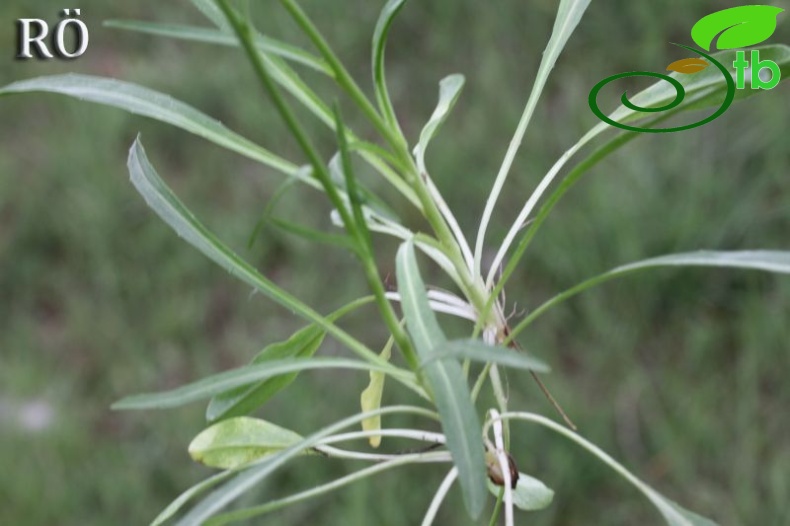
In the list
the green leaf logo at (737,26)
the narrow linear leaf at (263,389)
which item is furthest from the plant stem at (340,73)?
the green leaf logo at (737,26)

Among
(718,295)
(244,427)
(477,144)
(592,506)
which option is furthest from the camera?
(477,144)

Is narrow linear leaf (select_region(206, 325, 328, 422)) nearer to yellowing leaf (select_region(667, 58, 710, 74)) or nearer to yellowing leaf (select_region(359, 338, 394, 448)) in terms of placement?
yellowing leaf (select_region(359, 338, 394, 448))

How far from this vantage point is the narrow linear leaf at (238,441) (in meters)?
0.61

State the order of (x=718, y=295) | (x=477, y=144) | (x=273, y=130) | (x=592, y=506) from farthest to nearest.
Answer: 1. (x=273, y=130)
2. (x=477, y=144)
3. (x=718, y=295)
4. (x=592, y=506)

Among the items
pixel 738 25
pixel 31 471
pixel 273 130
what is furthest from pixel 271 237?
pixel 738 25

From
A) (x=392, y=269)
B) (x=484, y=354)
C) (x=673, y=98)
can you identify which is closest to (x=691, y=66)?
(x=673, y=98)

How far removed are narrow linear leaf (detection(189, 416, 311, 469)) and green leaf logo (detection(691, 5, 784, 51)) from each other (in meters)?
0.38

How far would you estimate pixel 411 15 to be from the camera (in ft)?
7.79

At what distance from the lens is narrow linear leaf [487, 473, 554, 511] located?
0.62 metres

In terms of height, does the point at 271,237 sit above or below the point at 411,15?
below

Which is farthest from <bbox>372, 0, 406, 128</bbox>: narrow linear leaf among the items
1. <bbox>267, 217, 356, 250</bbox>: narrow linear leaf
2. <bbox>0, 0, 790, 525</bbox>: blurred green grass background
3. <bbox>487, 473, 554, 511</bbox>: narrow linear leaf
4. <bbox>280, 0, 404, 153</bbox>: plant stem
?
<bbox>0, 0, 790, 525</bbox>: blurred green grass background

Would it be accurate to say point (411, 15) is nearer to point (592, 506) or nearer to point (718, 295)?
point (718, 295)

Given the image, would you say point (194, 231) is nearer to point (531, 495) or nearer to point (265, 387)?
point (265, 387)

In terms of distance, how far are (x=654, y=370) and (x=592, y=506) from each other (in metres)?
0.27
